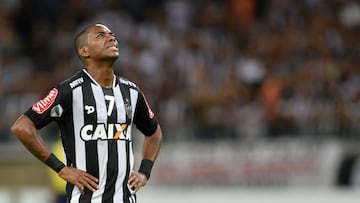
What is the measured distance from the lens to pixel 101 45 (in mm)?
6223

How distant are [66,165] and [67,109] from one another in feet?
1.11

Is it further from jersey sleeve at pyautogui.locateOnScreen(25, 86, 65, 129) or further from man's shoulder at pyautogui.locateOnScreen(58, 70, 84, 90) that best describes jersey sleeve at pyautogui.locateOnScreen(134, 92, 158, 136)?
jersey sleeve at pyautogui.locateOnScreen(25, 86, 65, 129)

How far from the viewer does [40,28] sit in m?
16.5

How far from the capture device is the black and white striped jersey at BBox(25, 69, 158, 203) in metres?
6.12

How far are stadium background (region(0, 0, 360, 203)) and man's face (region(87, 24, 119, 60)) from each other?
17.4 feet

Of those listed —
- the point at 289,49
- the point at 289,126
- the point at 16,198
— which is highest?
the point at 289,49

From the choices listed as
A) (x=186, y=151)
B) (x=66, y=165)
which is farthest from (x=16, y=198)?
(x=66, y=165)

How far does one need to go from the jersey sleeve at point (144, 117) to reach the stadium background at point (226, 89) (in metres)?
4.73

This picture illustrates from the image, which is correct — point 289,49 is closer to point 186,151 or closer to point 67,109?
point 186,151

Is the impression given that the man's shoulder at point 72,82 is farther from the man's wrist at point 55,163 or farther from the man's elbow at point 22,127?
the man's wrist at point 55,163

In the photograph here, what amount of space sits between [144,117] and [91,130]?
509 millimetres

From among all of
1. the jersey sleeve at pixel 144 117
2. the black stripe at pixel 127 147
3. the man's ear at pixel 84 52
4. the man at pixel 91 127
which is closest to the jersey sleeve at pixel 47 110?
the man at pixel 91 127

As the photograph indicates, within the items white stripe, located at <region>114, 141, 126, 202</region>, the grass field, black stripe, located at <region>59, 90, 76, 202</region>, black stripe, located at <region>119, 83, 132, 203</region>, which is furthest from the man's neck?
the grass field

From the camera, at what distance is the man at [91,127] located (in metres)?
6.10
